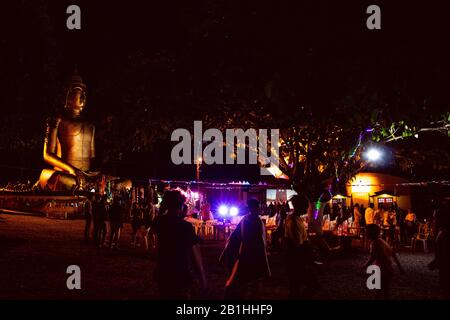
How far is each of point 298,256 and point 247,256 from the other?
2.47ft

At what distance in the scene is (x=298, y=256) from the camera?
23.1 feet

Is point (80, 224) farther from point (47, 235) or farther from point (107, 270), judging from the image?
point (107, 270)

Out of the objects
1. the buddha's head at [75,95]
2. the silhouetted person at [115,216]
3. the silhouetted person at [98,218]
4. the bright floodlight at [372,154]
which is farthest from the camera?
the bright floodlight at [372,154]

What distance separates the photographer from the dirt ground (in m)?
8.55

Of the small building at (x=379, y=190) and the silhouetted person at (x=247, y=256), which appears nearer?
the silhouetted person at (x=247, y=256)

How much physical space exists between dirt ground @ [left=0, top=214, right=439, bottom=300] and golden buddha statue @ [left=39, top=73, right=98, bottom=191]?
1.97 meters

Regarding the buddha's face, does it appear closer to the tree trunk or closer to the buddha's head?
the buddha's head

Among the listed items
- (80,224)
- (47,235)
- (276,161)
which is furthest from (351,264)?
(80,224)

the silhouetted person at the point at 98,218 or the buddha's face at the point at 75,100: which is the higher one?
the buddha's face at the point at 75,100

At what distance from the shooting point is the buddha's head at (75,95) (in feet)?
38.4

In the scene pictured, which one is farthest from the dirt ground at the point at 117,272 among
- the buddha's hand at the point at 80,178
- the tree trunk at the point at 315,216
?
the buddha's hand at the point at 80,178

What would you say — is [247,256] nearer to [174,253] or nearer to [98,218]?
[174,253]

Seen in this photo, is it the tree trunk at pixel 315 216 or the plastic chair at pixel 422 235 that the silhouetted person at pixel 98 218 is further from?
the plastic chair at pixel 422 235

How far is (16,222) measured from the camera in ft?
62.4
